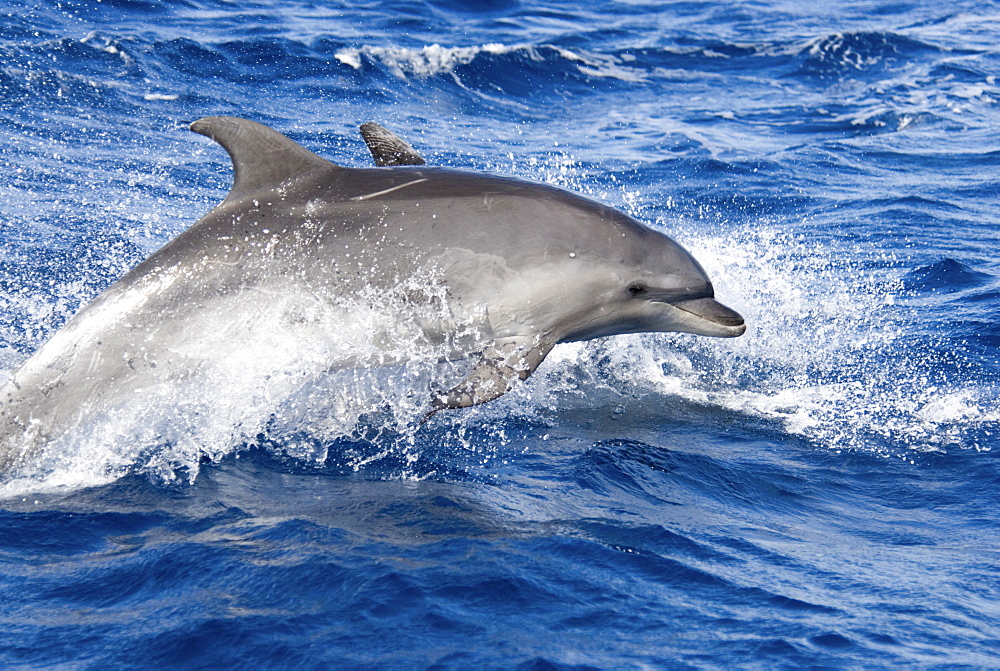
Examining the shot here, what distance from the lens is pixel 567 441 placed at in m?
7.05

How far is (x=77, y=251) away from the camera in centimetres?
1033

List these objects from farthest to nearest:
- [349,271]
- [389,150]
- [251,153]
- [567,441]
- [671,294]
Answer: [389,150]
[567,441]
[671,294]
[251,153]
[349,271]

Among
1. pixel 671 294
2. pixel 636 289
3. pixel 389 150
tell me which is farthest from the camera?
pixel 389 150

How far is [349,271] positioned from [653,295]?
6.29 ft

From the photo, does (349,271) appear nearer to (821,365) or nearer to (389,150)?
(389,150)

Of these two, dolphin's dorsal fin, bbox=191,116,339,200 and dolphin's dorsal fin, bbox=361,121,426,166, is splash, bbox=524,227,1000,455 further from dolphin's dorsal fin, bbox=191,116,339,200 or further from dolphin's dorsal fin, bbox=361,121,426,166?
dolphin's dorsal fin, bbox=191,116,339,200

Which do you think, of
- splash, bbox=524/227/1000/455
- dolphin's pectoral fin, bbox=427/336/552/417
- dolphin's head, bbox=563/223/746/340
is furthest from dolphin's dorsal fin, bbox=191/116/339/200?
splash, bbox=524/227/1000/455

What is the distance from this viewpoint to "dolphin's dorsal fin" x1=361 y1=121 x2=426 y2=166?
7355 millimetres

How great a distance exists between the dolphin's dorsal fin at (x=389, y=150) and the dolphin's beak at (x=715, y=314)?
6.58 feet

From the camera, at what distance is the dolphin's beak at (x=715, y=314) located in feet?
23.1

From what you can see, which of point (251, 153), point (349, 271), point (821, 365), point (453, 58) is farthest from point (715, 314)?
point (453, 58)

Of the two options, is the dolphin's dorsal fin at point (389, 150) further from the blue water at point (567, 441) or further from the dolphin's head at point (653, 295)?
the dolphin's head at point (653, 295)

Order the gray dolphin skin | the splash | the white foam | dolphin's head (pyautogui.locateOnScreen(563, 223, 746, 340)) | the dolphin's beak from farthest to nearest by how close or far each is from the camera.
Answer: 1. the white foam
2. the splash
3. the dolphin's beak
4. dolphin's head (pyautogui.locateOnScreen(563, 223, 746, 340))
5. the gray dolphin skin

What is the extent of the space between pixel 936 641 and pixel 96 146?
11.7 m
